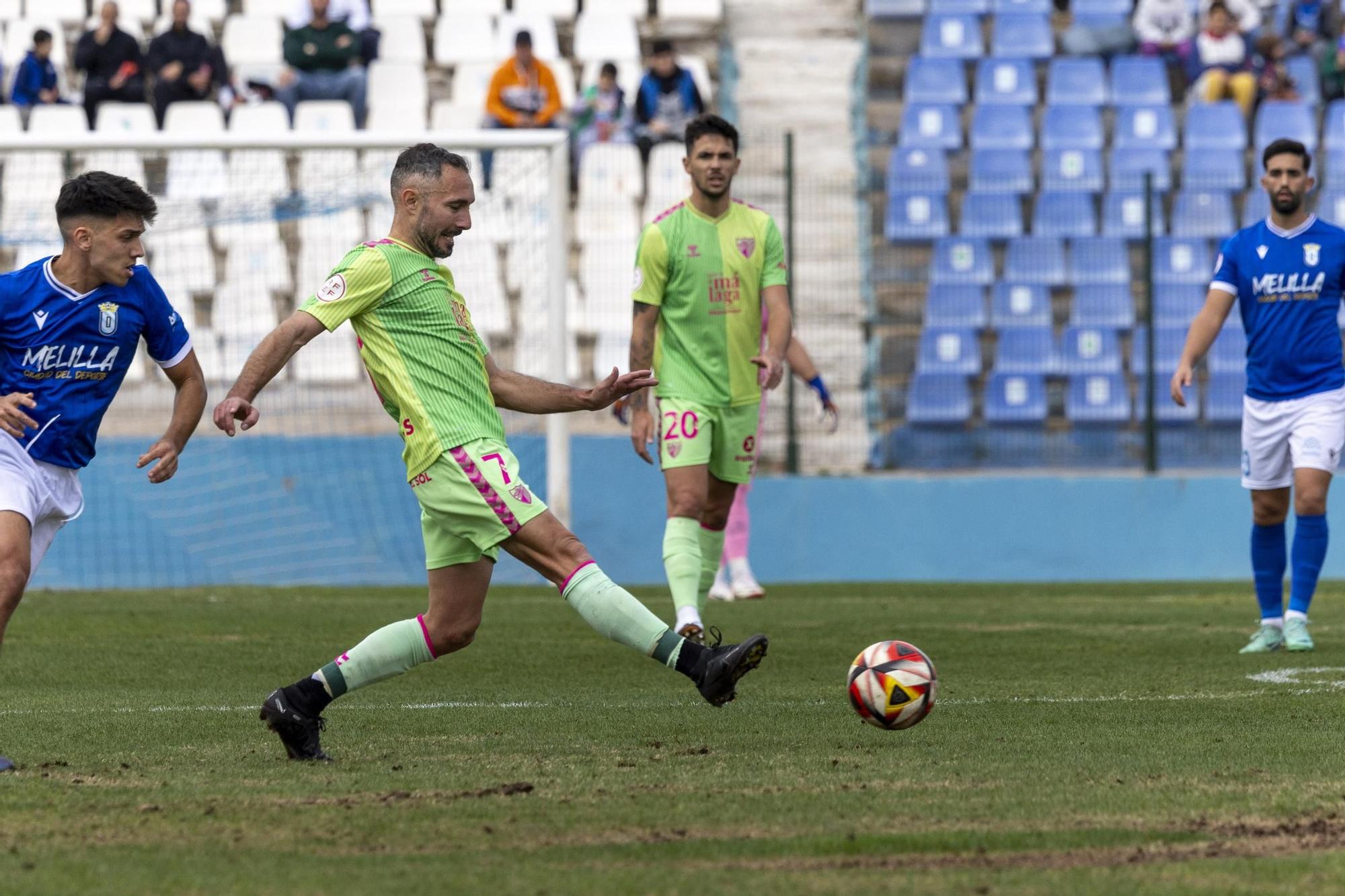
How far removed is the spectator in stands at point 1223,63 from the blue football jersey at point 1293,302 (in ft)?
32.4

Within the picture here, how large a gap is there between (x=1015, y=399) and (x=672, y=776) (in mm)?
10607

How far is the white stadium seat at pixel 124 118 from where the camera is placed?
1739cm

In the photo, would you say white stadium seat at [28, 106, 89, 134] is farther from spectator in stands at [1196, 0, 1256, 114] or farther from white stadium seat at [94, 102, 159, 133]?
spectator in stands at [1196, 0, 1256, 114]

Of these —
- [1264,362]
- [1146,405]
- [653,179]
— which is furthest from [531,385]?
[653,179]

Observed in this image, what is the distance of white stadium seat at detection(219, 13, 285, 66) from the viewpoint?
19.1m

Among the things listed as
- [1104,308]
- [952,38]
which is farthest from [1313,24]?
[1104,308]

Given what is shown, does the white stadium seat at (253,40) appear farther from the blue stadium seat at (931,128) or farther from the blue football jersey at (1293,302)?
the blue football jersey at (1293,302)

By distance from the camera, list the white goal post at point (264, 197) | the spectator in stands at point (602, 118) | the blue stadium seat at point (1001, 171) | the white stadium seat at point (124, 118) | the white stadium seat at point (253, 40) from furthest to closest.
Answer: the white stadium seat at point (253, 40), the white stadium seat at point (124, 118), the spectator in stands at point (602, 118), the blue stadium seat at point (1001, 171), the white goal post at point (264, 197)

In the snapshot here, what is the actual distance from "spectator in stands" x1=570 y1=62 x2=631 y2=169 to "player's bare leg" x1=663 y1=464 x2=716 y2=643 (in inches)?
A: 361

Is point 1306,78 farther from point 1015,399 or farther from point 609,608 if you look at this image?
point 609,608

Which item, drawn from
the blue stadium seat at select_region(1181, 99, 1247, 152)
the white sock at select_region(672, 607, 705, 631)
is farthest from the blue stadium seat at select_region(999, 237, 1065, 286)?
the white sock at select_region(672, 607, 705, 631)

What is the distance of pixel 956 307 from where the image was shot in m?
15.7

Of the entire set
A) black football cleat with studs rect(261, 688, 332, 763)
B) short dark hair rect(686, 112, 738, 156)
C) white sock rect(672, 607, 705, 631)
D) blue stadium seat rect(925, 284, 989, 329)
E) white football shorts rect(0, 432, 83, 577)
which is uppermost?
short dark hair rect(686, 112, 738, 156)

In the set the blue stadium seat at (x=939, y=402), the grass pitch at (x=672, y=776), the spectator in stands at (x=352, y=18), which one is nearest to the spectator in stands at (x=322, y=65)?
the spectator in stands at (x=352, y=18)
